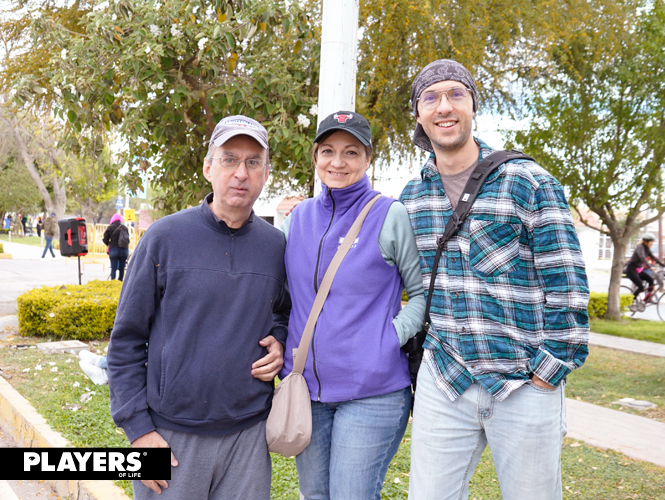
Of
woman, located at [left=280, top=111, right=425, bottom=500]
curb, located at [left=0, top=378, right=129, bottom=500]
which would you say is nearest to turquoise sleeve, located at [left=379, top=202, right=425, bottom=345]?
woman, located at [left=280, top=111, right=425, bottom=500]

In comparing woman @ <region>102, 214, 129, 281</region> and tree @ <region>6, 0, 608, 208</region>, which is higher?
tree @ <region>6, 0, 608, 208</region>

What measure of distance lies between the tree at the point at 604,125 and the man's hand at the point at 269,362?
33.5 feet

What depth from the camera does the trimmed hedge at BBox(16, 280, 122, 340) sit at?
817 cm

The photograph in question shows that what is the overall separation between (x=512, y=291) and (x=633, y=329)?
13232mm

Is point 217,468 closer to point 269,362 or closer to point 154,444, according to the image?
point 154,444

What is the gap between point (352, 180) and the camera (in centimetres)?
248

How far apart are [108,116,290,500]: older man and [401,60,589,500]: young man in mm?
711

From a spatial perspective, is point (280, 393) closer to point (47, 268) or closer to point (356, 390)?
point (356, 390)

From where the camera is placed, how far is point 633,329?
1351cm

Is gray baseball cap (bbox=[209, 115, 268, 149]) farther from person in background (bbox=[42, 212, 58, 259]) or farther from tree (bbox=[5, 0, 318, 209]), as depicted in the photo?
person in background (bbox=[42, 212, 58, 259])

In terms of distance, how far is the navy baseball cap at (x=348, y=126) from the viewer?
95.0 inches

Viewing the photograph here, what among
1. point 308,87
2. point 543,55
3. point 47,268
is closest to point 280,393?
point 308,87

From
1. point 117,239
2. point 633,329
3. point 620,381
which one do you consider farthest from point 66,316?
point 633,329

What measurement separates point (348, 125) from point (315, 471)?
1514mm
